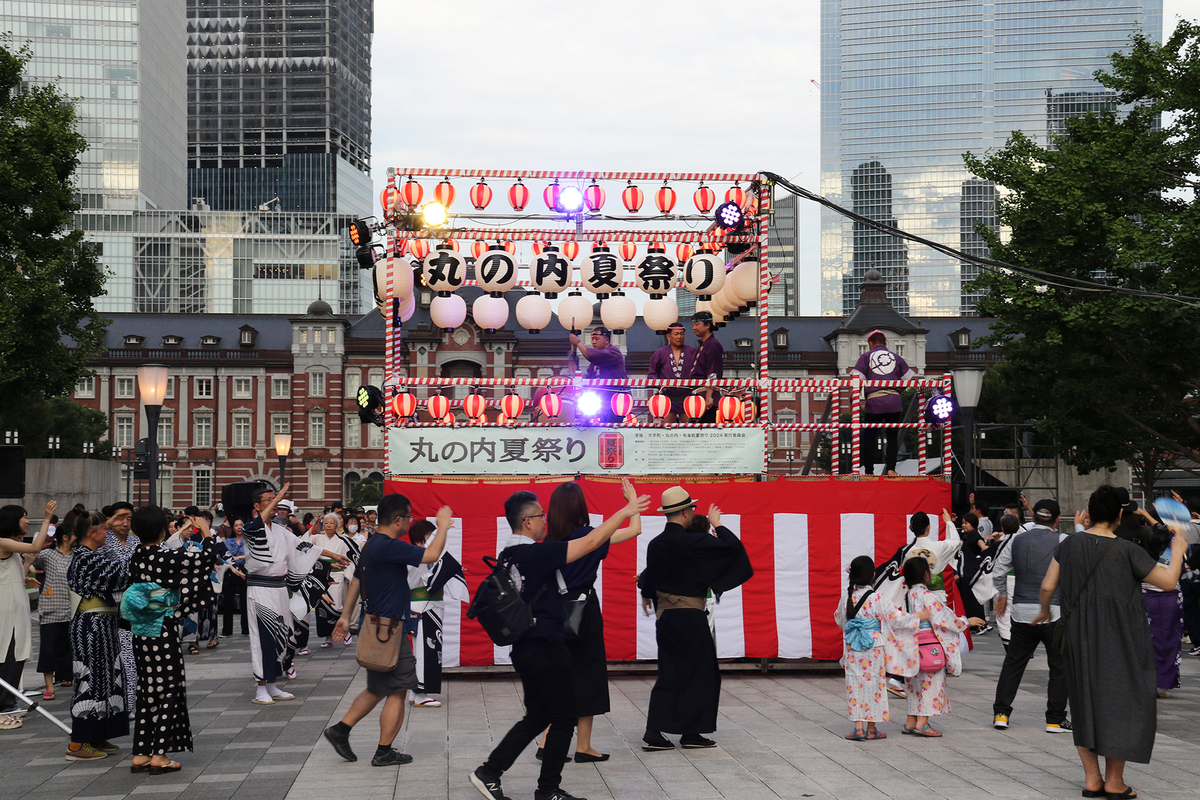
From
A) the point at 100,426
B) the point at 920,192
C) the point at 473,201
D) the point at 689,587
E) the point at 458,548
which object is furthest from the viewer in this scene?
the point at 920,192

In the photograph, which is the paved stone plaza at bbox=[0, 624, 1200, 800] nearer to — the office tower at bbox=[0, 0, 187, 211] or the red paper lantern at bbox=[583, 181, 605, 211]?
the red paper lantern at bbox=[583, 181, 605, 211]

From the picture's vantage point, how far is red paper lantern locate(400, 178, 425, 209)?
13516 millimetres

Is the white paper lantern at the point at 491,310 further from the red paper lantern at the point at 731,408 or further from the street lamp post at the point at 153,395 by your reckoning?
the street lamp post at the point at 153,395

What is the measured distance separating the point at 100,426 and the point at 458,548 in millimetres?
59734

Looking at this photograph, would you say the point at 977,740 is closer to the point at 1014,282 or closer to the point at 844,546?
the point at 844,546

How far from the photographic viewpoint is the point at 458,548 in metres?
11.9

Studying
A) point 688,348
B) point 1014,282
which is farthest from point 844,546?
point 1014,282

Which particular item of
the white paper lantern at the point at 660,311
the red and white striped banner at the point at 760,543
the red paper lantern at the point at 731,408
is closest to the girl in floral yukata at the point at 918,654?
the red and white striped banner at the point at 760,543

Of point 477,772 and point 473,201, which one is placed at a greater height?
point 473,201

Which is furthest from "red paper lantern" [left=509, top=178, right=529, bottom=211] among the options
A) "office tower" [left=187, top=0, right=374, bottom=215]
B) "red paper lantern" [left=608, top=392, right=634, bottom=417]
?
"office tower" [left=187, top=0, right=374, bottom=215]

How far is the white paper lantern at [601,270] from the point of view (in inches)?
554

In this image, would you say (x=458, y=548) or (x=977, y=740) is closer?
(x=977, y=740)

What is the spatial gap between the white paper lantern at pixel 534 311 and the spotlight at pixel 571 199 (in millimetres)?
1420

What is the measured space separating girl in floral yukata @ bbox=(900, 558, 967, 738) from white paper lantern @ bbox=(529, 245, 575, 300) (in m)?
6.66
